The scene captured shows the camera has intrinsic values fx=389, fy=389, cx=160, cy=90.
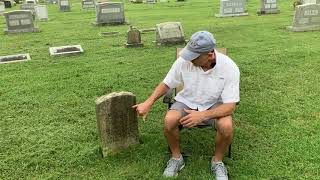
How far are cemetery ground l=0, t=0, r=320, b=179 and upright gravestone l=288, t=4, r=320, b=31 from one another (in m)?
0.57

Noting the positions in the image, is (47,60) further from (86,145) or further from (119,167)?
(119,167)

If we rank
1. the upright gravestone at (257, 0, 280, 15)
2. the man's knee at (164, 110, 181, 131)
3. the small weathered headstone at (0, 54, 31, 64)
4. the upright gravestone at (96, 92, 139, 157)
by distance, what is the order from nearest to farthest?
the man's knee at (164, 110, 181, 131) → the upright gravestone at (96, 92, 139, 157) → the small weathered headstone at (0, 54, 31, 64) → the upright gravestone at (257, 0, 280, 15)

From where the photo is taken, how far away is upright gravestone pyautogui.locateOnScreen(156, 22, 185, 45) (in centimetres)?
1016

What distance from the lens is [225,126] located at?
12.3 feet

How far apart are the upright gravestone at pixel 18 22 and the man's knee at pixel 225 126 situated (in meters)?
11.1

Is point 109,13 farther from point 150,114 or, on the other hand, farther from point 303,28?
point 150,114

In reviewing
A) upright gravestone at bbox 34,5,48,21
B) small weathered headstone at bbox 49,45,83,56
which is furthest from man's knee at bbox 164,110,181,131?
upright gravestone at bbox 34,5,48,21

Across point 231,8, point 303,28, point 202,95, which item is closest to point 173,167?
point 202,95

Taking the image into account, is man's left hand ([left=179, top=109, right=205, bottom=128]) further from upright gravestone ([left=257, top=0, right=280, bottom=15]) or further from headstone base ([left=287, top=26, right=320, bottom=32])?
upright gravestone ([left=257, top=0, right=280, bottom=15])

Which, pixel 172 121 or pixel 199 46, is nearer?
pixel 199 46

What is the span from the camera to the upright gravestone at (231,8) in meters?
15.9

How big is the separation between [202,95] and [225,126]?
0.43 metres

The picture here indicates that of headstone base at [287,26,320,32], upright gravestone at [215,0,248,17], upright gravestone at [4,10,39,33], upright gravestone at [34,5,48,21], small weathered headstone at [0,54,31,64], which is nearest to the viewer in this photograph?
small weathered headstone at [0,54,31,64]

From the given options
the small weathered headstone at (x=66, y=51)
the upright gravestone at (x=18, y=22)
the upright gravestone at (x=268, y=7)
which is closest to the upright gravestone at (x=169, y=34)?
the small weathered headstone at (x=66, y=51)
